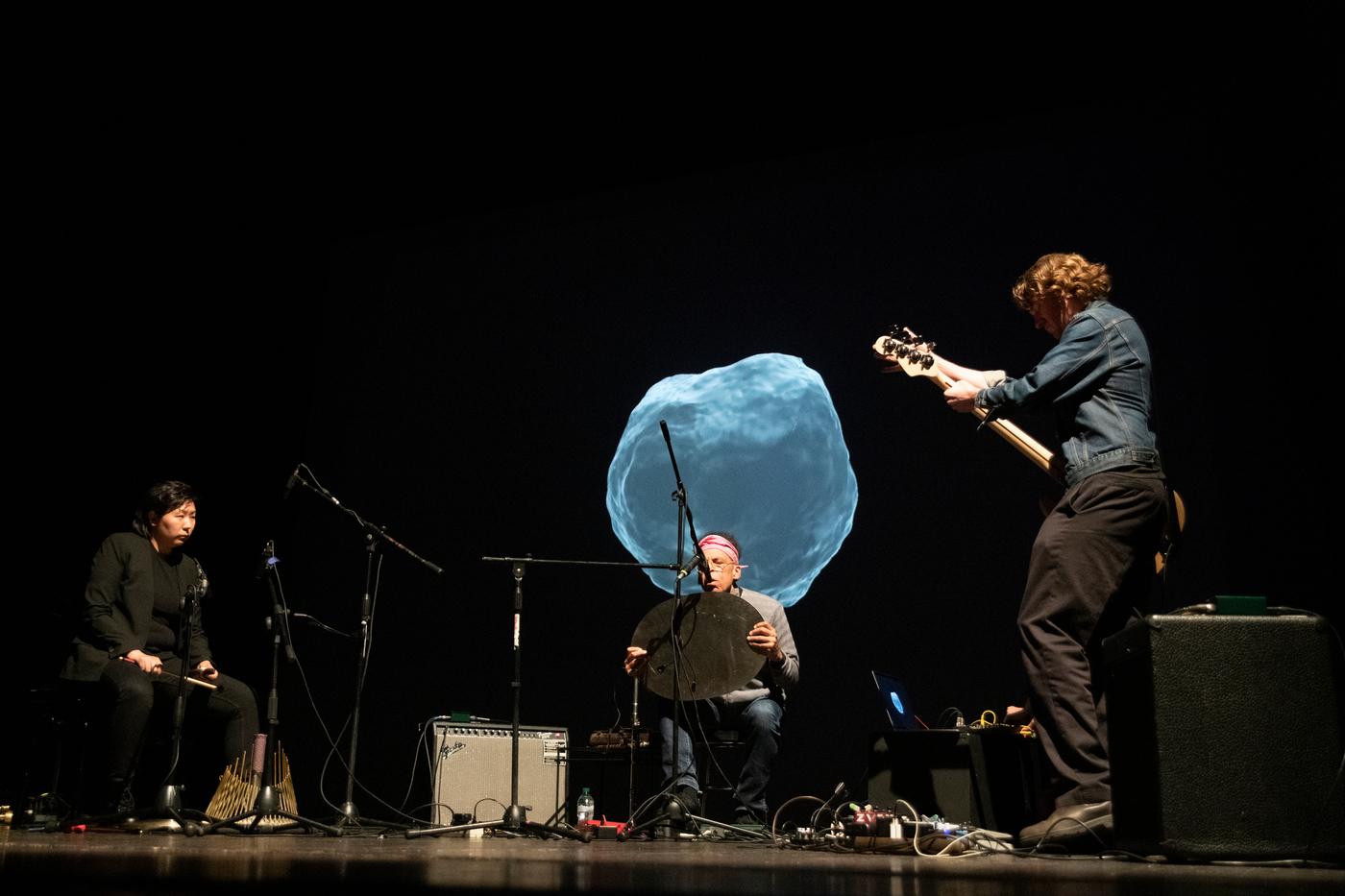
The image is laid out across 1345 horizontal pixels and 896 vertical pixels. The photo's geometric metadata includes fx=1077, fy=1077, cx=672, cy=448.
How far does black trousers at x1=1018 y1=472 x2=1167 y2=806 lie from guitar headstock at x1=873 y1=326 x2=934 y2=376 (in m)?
1.04

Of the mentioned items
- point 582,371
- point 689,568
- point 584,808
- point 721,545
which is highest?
point 582,371

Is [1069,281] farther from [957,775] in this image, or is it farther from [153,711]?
[153,711]

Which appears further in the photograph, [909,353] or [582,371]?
[582,371]

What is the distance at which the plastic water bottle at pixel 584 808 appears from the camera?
4938 mm

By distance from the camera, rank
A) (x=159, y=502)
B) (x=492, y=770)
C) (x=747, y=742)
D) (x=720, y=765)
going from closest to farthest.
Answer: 1. (x=747, y=742)
2. (x=159, y=502)
3. (x=492, y=770)
4. (x=720, y=765)

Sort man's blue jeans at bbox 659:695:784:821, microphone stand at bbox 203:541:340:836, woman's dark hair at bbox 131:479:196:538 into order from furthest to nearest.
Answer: woman's dark hair at bbox 131:479:196:538 → man's blue jeans at bbox 659:695:784:821 → microphone stand at bbox 203:541:340:836

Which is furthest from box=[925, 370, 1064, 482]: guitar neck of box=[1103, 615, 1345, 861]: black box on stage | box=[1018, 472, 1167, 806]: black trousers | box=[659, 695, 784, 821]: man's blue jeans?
box=[659, 695, 784, 821]: man's blue jeans

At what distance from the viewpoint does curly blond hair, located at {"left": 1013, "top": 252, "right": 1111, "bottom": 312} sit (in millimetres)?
3326

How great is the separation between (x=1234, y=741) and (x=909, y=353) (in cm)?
195

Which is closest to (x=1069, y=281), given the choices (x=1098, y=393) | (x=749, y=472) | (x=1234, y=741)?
(x=1098, y=393)

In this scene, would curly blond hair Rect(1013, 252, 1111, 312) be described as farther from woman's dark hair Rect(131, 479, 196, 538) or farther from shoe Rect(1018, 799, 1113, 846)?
woman's dark hair Rect(131, 479, 196, 538)

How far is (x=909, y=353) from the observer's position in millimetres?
3969

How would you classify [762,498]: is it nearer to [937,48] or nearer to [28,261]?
[937,48]

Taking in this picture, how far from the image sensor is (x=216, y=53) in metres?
4.83
